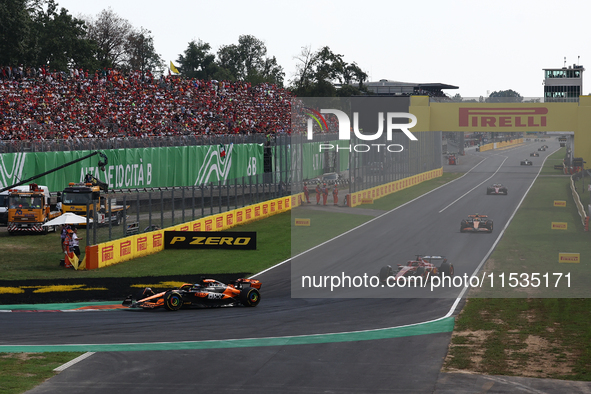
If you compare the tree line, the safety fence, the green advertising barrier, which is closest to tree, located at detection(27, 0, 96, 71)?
the tree line

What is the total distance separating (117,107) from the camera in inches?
2005

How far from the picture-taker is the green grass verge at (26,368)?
13320mm

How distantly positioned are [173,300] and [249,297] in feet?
7.42

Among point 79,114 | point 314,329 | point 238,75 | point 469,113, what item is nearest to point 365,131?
point 469,113

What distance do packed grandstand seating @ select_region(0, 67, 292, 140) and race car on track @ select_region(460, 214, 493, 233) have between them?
A: 26799mm

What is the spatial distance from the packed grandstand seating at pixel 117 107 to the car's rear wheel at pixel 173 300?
26.2 meters

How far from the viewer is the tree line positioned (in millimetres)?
59219

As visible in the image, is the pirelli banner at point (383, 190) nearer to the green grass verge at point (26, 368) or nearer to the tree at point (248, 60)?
the green grass verge at point (26, 368)

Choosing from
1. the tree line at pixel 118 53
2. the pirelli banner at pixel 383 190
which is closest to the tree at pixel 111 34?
the tree line at pixel 118 53

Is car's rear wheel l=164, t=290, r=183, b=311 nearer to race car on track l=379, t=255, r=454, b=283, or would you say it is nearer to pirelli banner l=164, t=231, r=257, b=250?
race car on track l=379, t=255, r=454, b=283

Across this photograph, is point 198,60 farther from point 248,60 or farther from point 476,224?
point 476,224

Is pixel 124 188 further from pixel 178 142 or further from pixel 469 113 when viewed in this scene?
pixel 469 113

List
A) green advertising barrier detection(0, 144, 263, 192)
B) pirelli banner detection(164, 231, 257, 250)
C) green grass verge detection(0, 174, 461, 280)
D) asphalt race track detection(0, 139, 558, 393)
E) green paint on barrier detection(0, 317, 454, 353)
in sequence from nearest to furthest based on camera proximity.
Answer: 1. asphalt race track detection(0, 139, 558, 393)
2. green paint on barrier detection(0, 317, 454, 353)
3. green grass verge detection(0, 174, 461, 280)
4. pirelli banner detection(164, 231, 257, 250)
5. green advertising barrier detection(0, 144, 263, 192)

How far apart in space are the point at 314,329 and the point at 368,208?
867 inches
